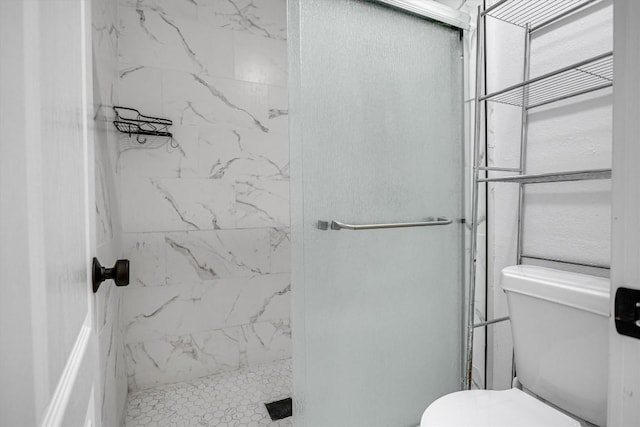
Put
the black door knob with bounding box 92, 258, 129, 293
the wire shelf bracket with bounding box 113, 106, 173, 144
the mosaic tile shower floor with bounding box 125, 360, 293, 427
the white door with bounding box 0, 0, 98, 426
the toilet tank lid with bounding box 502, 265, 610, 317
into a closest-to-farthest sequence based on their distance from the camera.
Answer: the white door with bounding box 0, 0, 98, 426, the black door knob with bounding box 92, 258, 129, 293, the toilet tank lid with bounding box 502, 265, 610, 317, the mosaic tile shower floor with bounding box 125, 360, 293, 427, the wire shelf bracket with bounding box 113, 106, 173, 144

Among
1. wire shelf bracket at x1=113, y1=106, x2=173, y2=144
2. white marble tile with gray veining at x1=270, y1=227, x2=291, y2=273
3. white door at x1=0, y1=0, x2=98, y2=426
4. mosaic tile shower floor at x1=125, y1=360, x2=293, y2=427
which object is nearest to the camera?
white door at x1=0, y1=0, x2=98, y2=426

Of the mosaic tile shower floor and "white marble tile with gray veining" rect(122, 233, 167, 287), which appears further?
"white marble tile with gray veining" rect(122, 233, 167, 287)

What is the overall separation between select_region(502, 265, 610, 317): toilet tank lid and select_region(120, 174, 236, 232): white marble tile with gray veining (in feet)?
5.06

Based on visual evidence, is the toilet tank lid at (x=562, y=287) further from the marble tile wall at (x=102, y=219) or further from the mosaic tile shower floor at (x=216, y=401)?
the marble tile wall at (x=102, y=219)

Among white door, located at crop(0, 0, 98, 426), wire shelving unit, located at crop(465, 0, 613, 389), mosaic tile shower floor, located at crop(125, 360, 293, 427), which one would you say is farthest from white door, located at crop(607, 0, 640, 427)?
mosaic tile shower floor, located at crop(125, 360, 293, 427)

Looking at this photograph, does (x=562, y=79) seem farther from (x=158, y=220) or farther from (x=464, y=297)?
(x=158, y=220)

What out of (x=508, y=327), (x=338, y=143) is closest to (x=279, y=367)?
(x=508, y=327)

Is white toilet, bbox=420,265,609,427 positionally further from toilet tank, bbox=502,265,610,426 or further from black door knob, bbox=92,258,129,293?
black door knob, bbox=92,258,129,293

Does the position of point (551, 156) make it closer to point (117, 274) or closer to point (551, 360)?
point (551, 360)

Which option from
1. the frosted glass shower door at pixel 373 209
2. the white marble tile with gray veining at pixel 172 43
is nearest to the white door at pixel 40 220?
the frosted glass shower door at pixel 373 209

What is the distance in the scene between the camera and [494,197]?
1.50 metres

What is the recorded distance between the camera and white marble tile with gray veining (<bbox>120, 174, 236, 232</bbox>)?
1.78 metres

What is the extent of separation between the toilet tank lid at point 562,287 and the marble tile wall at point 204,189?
1402 millimetres

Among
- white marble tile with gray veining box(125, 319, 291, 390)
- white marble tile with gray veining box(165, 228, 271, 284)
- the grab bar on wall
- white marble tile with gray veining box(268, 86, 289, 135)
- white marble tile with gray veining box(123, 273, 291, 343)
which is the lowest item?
white marble tile with gray veining box(125, 319, 291, 390)
